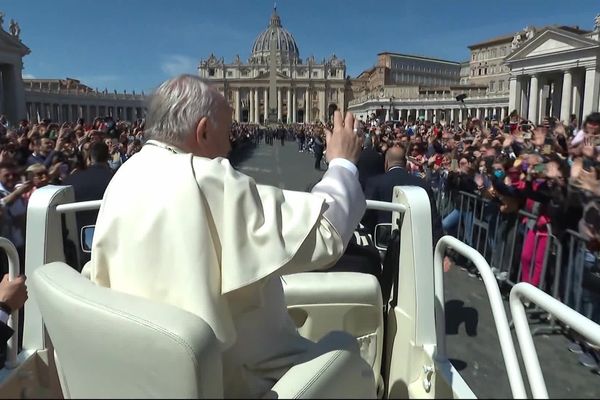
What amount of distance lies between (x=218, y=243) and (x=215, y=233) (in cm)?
3

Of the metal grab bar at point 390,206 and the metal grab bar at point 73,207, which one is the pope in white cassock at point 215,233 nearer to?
the metal grab bar at point 390,206

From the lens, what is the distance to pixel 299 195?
172cm

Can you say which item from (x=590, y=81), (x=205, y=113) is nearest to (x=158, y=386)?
(x=205, y=113)

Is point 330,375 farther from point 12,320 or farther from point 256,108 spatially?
point 256,108

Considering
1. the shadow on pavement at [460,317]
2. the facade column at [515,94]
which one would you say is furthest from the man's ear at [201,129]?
the facade column at [515,94]

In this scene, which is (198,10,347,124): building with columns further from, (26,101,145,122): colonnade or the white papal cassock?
the white papal cassock

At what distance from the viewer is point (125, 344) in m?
1.29

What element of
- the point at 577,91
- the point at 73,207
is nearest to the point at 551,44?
the point at 577,91

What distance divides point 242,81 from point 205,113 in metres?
135

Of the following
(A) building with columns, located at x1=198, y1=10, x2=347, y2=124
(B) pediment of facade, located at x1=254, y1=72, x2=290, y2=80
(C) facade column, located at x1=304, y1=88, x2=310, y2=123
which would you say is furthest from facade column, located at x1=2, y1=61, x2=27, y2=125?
(C) facade column, located at x1=304, y1=88, x2=310, y2=123

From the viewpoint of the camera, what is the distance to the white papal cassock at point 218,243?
1.55 m

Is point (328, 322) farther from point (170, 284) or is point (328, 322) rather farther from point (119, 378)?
point (119, 378)

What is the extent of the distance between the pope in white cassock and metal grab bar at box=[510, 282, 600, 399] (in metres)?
0.53

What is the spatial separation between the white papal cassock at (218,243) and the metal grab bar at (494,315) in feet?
2.05
